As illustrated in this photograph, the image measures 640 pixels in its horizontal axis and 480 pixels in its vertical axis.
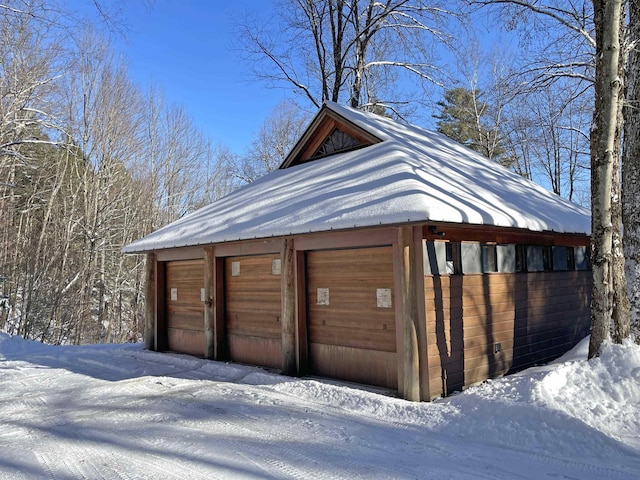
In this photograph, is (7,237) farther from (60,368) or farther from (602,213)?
(602,213)

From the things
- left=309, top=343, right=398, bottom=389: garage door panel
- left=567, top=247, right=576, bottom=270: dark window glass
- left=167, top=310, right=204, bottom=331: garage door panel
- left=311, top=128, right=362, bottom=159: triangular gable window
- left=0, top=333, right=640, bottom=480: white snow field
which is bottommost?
left=0, top=333, right=640, bottom=480: white snow field

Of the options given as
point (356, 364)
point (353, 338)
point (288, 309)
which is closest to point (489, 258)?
point (353, 338)

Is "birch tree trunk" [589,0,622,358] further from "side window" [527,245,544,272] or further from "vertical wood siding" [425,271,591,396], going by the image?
"side window" [527,245,544,272]

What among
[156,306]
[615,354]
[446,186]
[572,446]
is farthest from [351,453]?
[156,306]

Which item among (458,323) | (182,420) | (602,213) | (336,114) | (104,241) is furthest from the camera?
(104,241)

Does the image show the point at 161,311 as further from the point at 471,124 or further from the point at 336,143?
the point at 471,124

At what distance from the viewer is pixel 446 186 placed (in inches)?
265

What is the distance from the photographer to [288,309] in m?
7.45

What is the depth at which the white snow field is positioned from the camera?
12.3 ft

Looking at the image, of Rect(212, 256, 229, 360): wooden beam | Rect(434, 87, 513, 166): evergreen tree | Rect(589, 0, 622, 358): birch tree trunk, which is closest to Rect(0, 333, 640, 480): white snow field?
Rect(589, 0, 622, 358): birch tree trunk

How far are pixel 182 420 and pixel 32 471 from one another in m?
1.63

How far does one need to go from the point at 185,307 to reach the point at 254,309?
2560 millimetres

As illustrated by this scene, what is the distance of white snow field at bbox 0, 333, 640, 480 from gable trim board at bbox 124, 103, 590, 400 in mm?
818

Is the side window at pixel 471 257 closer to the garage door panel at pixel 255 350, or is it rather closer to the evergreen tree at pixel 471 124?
the garage door panel at pixel 255 350
